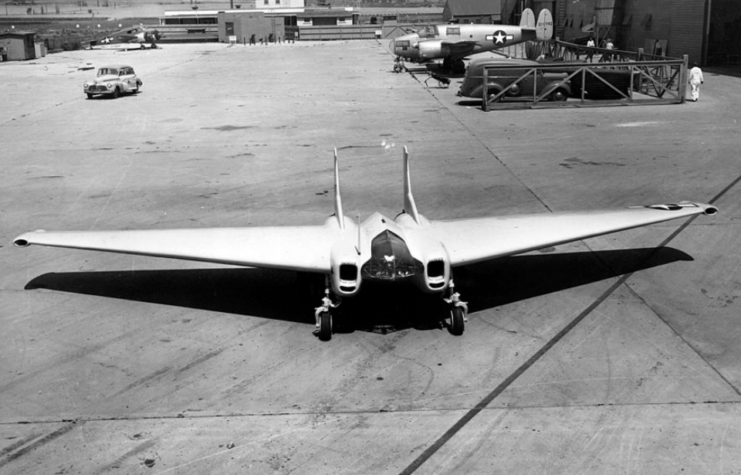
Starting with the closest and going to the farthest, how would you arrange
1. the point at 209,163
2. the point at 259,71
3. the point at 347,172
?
the point at 347,172 < the point at 209,163 < the point at 259,71

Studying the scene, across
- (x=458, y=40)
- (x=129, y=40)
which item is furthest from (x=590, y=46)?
(x=129, y=40)

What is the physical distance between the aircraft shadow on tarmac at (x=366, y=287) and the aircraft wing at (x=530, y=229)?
1.07 meters

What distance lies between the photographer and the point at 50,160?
24.8 meters

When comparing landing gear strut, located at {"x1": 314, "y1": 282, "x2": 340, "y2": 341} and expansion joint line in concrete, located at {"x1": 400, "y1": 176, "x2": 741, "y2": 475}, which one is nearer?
expansion joint line in concrete, located at {"x1": 400, "y1": 176, "x2": 741, "y2": 475}

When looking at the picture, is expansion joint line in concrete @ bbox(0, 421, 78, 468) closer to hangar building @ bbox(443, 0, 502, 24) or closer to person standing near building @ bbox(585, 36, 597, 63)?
person standing near building @ bbox(585, 36, 597, 63)

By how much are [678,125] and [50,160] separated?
2197 centimetres

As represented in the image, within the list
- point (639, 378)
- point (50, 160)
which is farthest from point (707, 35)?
point (639, 378)

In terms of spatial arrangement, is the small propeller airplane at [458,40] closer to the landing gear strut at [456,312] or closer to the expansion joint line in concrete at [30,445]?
→ the landing gear strut at [456,312]

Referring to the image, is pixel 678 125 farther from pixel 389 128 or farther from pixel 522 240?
pixel 522 240

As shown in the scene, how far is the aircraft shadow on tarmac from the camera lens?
12133 mm

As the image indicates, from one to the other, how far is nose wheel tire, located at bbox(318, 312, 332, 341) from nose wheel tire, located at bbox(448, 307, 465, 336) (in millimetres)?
1777

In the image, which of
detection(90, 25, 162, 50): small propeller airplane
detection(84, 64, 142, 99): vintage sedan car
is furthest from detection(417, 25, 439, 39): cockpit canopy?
detection(90, 25, 162, 50): small propeller airplane

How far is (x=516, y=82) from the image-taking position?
1334 inches

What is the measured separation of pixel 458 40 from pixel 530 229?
3845 cm
